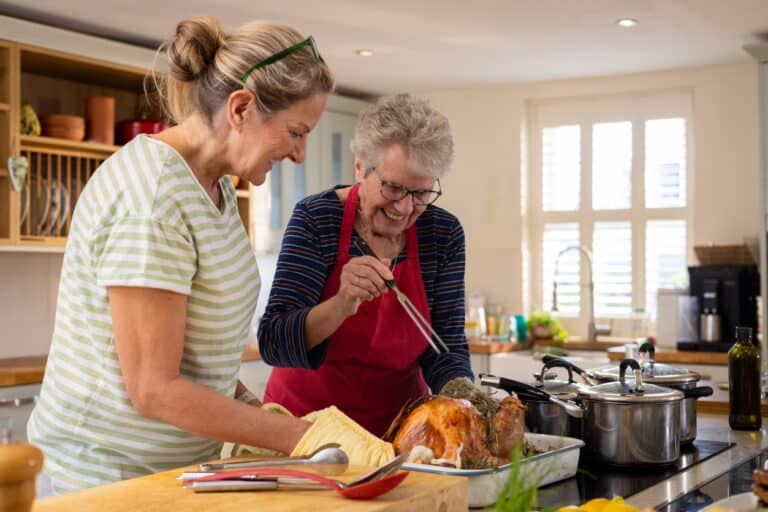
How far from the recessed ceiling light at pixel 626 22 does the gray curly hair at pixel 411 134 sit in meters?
2.77

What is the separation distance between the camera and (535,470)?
1.26 meters

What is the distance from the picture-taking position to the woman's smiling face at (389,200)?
1.95m

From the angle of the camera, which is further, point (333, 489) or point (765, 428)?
point (765, 428)

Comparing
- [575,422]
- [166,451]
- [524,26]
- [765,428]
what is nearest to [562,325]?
[524,26]

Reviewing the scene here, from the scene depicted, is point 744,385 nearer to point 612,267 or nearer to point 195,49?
point 195,49

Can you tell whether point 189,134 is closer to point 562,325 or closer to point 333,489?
point 333,489

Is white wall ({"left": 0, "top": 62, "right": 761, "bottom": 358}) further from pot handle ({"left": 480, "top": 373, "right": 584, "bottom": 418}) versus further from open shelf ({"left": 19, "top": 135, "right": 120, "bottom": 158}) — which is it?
pot handle ({"left": 480, "top": 373, "right": 584, "bottom": 418})

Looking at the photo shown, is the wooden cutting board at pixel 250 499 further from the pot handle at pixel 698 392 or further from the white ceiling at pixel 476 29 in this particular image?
the white ceiling at pixel 476 29

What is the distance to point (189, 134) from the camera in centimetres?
144

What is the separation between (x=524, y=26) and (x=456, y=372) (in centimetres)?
293

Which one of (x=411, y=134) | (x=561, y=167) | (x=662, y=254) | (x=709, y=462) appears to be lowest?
(x=709, y=462)

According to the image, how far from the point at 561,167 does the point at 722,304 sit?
147 cm

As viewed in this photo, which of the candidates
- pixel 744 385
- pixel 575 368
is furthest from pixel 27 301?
pixel 744 385

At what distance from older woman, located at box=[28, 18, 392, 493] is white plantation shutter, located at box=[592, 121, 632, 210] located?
458 centimetres
